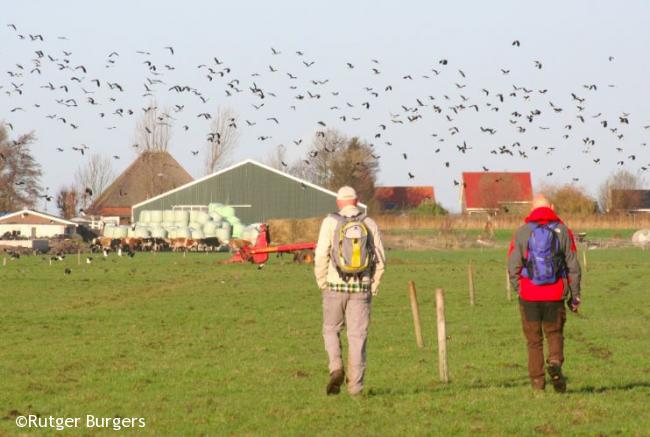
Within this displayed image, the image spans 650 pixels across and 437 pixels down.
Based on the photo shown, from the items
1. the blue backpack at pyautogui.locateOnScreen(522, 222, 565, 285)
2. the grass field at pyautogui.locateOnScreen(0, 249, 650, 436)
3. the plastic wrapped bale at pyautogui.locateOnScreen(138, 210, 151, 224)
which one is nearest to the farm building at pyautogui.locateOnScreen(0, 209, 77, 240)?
the plastic wrapped bale at pyautogui.locateOnScreen(138, 210, 151, 224)

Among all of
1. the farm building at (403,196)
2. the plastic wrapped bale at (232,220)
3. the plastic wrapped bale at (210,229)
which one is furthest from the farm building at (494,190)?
the plastic wrapped bale at (210,229)

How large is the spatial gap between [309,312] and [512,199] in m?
121

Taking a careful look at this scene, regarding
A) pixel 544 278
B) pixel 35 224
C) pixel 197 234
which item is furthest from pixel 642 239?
pixel 544 278

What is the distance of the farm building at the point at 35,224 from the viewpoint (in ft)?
363

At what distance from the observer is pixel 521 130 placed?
124 ft

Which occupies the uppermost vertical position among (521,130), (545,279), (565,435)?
(521,130)

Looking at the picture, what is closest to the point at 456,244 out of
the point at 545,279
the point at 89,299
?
the point at 89,299

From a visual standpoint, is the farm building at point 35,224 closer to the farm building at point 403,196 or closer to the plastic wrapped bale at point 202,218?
the plastic wrapped bale at point 202,218

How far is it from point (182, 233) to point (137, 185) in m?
51.3

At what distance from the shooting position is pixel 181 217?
96.4 meters

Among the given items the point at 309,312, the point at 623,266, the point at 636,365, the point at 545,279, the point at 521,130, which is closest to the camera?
the point at 545,279

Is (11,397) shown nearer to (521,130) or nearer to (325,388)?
(325,388)

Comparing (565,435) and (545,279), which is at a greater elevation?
(545,279)

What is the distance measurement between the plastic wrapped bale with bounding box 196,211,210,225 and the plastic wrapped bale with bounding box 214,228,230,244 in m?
2.34
